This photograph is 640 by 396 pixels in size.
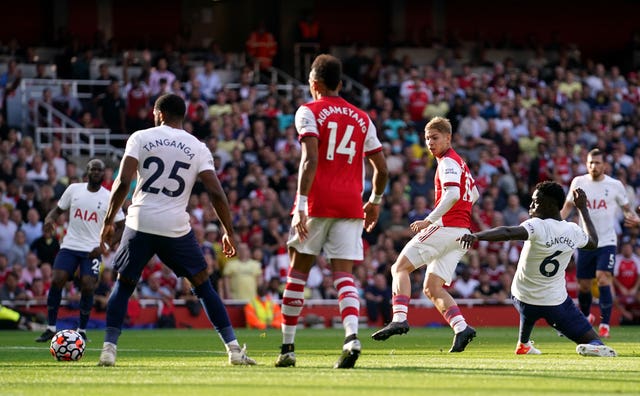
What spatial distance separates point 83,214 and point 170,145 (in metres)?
6.14

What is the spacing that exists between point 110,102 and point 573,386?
Answer: 19.3 m

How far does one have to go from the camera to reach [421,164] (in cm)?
→ 2803

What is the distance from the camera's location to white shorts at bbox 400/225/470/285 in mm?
14086

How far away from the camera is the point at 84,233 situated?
17.4 m

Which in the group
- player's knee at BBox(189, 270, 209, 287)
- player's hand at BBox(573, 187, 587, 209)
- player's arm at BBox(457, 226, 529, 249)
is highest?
player's hand at BBox(573, 187, 587, 209)

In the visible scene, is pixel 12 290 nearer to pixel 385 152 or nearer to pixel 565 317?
pixel 385 152

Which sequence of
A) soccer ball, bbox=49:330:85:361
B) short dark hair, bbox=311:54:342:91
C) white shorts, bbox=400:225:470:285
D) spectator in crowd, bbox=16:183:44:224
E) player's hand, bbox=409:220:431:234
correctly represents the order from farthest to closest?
1. spectator in crowd, bbox=16:183:44:224
2. white shorts, bbox=400:225:470:285
3. player's hand, bbox=409:220:431:234
4. soccer ball, bbox=49:330:85:361
5. short dark hair, bbox=311:54:342:91

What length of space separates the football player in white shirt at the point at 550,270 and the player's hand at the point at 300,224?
296cm

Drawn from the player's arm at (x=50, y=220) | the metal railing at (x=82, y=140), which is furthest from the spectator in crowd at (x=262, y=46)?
the player's arm at (x=50, y=220)

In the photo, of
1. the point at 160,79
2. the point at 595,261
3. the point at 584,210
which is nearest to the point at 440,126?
the point at 584,210

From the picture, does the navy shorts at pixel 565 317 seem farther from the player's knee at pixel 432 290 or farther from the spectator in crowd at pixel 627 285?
the spectator in crowd at pixel 627 285

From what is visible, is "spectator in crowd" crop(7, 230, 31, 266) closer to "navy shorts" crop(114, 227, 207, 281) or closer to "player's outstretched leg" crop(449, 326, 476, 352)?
"player's outstretched leg" crop(449, 326, 476, 352)

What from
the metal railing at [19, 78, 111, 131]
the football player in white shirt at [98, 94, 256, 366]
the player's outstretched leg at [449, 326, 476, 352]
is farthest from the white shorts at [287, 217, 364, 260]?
the metal railing at [19, 78, 111, 131]

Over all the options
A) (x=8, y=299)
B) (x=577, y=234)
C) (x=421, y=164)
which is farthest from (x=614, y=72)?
(x=577, y=234)
